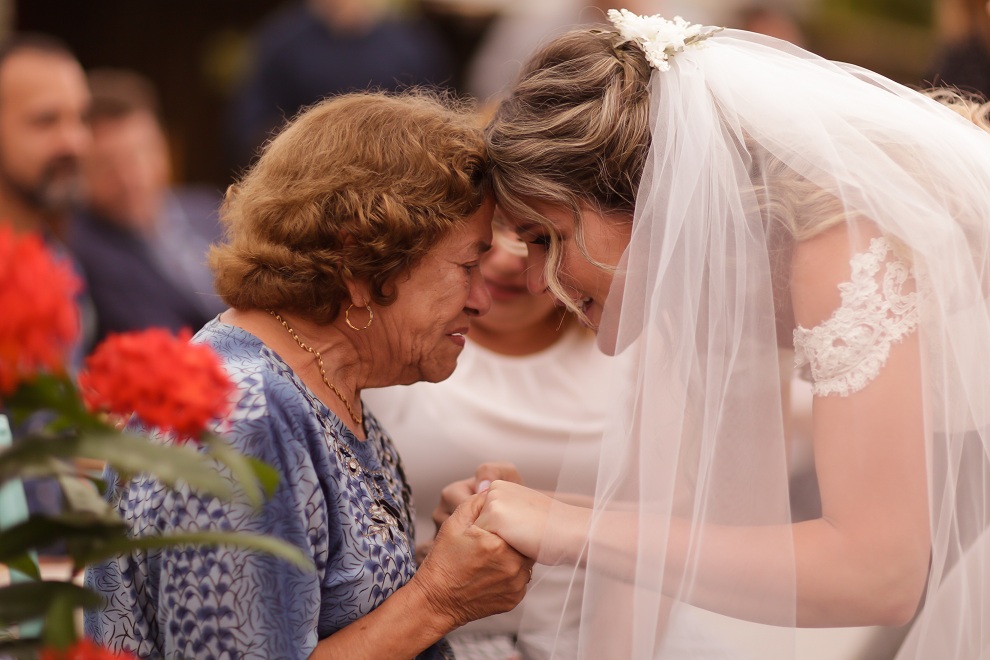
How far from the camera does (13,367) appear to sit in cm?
91

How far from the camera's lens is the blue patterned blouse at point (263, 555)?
5.02 ft

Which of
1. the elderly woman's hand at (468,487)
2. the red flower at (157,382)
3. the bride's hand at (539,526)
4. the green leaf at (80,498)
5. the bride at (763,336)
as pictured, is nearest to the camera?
the red flower at (157,382)

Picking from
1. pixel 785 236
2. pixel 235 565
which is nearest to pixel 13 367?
pixel 235 565

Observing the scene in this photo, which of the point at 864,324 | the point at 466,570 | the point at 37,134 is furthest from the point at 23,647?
the point at 37,134

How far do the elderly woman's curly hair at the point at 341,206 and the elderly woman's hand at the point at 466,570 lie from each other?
45 cm

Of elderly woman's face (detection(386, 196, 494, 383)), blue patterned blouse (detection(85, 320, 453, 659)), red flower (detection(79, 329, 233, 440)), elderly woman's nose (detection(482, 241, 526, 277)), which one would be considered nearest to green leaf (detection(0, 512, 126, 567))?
red flower (detection(79, 329, 233, 440))

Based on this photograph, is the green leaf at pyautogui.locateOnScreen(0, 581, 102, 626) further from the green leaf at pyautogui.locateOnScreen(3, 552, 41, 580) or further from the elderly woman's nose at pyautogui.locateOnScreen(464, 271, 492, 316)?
the elderly woman's nose at pyautogui.locateOnScreen(464, 271, 492, 316)

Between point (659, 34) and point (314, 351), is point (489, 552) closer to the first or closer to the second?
point (314, 351)

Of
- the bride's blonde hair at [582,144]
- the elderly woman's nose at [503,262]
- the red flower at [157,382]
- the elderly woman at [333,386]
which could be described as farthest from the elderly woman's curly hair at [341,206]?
the red flower at [157,382]

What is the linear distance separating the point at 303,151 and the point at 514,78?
44 cm

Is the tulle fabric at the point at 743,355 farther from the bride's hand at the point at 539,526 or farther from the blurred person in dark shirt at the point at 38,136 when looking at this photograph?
the blurred person in dark shirt at the point at 38,136

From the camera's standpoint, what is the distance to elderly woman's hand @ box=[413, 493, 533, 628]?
1.75m

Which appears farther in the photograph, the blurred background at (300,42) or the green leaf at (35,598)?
the blurred background at (300,42)

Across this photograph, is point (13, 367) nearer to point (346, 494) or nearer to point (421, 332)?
point (346, 494)
